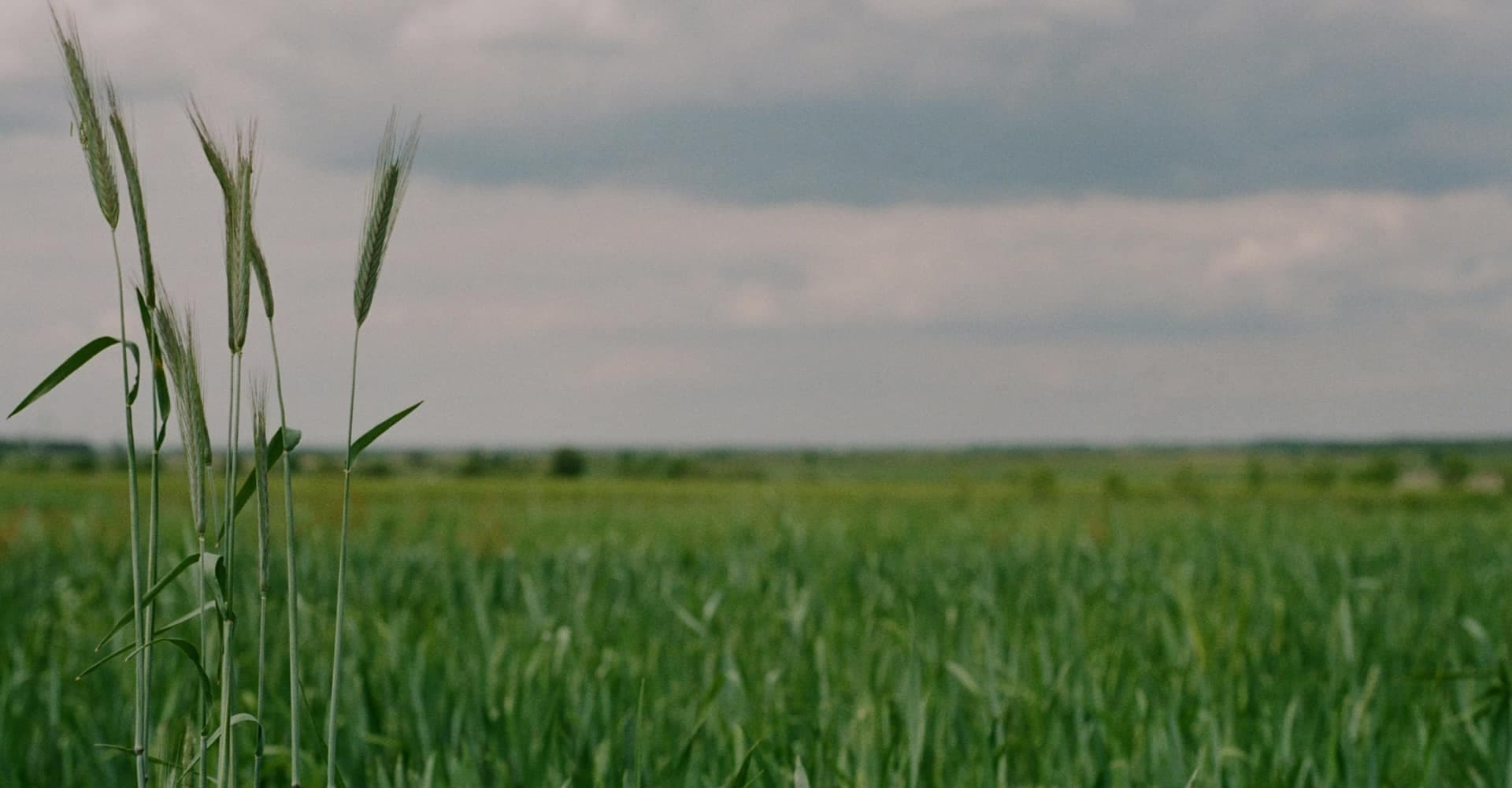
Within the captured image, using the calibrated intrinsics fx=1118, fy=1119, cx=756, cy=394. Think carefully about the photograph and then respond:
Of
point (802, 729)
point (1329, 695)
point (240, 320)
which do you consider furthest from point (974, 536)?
point (240, 320)

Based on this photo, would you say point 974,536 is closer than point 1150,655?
No

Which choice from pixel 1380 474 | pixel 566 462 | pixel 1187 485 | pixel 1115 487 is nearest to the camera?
pixel 1187 485

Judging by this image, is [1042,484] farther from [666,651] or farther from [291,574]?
[291,574]

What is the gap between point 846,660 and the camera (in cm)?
402

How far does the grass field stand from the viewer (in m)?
2.64

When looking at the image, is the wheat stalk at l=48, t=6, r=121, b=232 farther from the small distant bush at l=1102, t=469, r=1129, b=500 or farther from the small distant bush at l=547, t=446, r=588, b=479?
the small distant bush at l=547, t=446, r=588, b=479

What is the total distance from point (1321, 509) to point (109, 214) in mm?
15045

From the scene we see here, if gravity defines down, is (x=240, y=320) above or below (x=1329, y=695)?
above

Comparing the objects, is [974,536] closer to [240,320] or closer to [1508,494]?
[240,320]

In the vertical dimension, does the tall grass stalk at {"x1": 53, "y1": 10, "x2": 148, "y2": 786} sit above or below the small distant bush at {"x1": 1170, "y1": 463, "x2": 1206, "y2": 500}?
above

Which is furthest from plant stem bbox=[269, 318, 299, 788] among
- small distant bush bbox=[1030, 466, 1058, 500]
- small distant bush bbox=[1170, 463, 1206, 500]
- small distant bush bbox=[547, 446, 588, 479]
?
small distant bush bbox=[547, 446, 588, 479]

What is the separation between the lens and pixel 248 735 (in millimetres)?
3104

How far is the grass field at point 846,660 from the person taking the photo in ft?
8.66

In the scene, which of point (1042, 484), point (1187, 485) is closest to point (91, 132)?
point (1042, 484)
